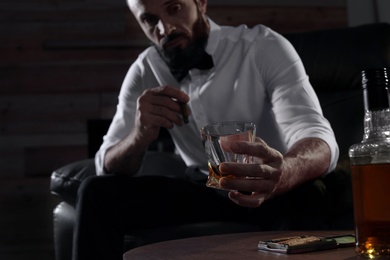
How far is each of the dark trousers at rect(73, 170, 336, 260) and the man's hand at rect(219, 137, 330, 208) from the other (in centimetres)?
6

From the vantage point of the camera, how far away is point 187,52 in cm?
189

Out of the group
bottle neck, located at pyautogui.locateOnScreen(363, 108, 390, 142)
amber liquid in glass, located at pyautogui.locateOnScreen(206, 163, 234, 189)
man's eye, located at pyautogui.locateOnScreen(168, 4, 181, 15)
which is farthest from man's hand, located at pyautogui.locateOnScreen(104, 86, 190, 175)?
bottle neck, located at pyautogui.locateOnScreen(363, 108, 390, 142)

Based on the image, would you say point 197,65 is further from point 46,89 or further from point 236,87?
point 46,89

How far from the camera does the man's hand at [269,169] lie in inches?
43.6

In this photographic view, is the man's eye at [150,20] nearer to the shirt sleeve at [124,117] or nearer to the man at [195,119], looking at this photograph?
the man at [195,119]

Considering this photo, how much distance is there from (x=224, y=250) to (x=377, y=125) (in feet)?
0.99

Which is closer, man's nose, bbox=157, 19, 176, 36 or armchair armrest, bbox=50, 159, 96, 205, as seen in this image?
man's nose, bbox=157, 19, 176, 36

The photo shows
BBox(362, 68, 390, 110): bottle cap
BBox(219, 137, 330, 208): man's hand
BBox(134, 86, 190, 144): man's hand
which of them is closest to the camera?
BBox(362, 68, 390, 110): bottle cap

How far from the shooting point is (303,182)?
151cm

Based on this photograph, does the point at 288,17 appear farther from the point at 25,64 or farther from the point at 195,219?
the point at 195,219

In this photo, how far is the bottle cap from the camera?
0.83 meters

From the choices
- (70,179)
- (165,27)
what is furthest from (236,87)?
(70,179)

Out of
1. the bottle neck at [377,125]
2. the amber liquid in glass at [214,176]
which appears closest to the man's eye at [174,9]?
the amber liquid in glass at [214,176]

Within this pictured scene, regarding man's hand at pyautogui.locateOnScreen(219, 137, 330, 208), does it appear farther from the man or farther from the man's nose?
the man's nose
